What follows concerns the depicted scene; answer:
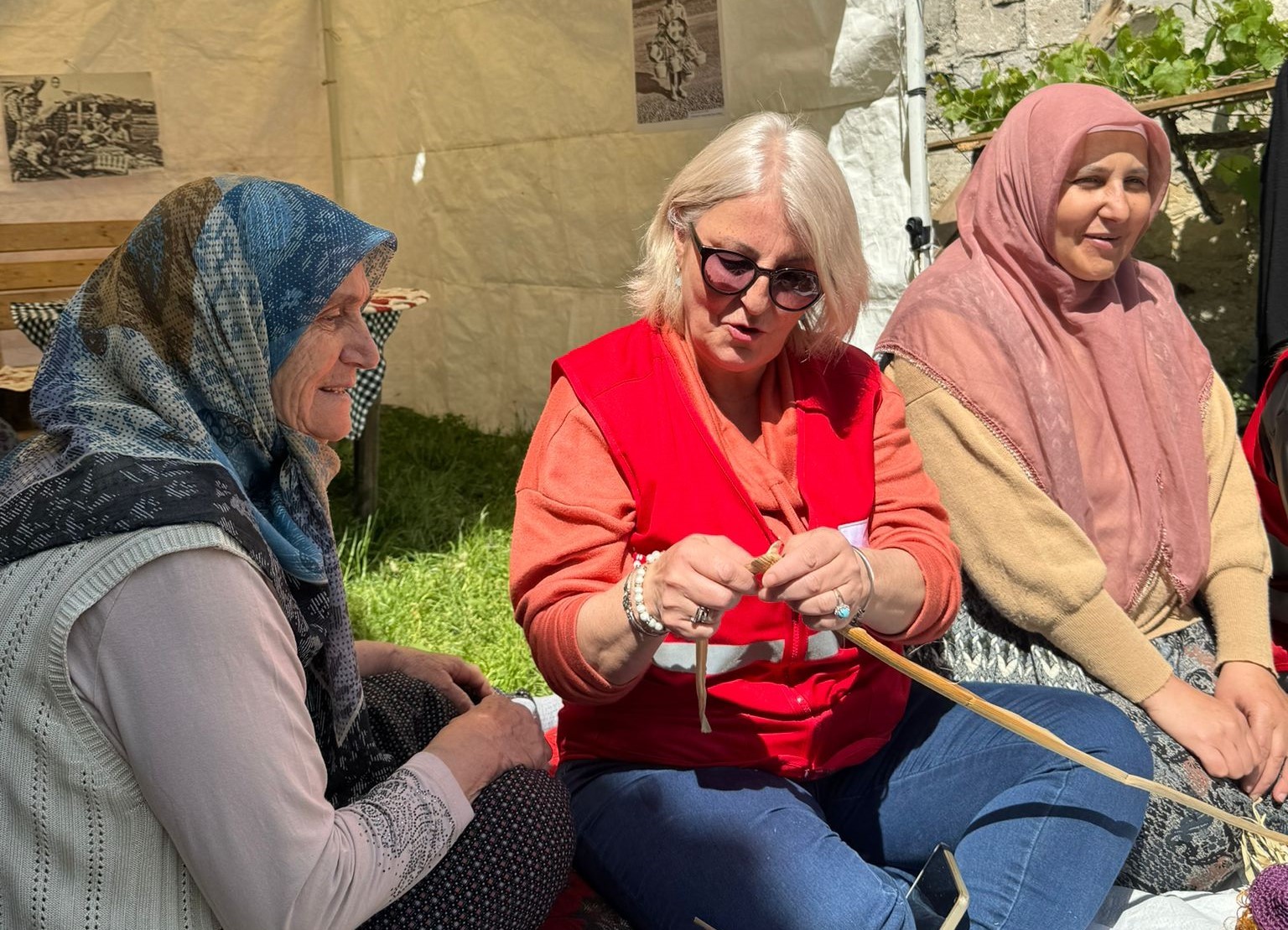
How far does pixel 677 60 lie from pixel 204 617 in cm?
404

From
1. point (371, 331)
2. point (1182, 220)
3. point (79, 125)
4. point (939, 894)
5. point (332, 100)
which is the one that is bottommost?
point (939, 894)

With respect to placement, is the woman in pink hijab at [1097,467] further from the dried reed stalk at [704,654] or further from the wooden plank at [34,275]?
the wooden plank at [34,275]

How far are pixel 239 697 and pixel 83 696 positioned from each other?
6.6 inches

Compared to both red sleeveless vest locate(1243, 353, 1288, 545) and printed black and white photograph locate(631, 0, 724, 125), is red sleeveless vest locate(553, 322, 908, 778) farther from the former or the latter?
printed black and white photograph locate(631, 0, 724, 125)

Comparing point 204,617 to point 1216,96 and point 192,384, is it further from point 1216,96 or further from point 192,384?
point 1216,96

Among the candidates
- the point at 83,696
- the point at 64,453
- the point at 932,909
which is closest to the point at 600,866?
the point at 932,909

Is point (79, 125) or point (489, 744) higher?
point (79, 125)

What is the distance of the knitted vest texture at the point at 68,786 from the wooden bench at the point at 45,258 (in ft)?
16.5

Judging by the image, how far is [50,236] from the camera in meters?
6.00

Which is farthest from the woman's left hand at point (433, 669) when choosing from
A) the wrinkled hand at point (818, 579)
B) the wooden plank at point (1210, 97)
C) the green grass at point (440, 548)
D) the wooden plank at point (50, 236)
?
the wooden plank at point (50, 236)

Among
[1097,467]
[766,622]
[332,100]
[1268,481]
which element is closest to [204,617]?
[766,622]

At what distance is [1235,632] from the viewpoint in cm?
262

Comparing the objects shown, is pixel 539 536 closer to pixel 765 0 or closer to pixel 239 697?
pixel 239 697

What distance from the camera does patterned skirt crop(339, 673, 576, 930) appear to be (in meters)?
1.68
